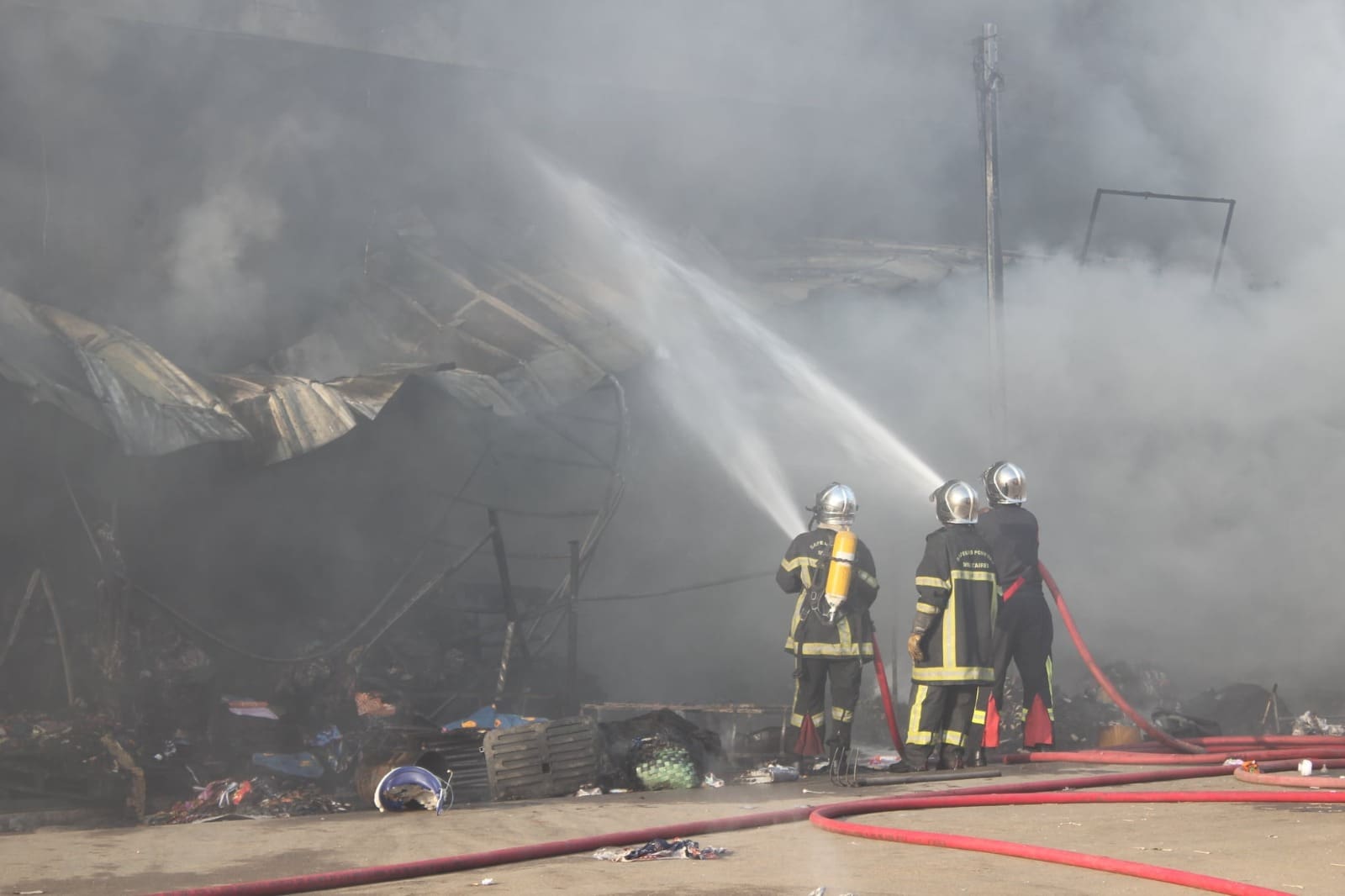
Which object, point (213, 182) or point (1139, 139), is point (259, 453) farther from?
point (1139, 139)

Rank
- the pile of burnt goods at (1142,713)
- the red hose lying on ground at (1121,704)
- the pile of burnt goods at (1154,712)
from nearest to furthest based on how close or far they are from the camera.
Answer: the red hose lying on ground at (1121,704)
the pile of burnt goods at (1154,712)
the pile of burnt goods at (1142,713)

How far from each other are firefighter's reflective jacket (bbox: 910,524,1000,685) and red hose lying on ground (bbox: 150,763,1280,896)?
0.84 meters

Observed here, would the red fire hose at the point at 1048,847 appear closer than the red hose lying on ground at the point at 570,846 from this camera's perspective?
Yes

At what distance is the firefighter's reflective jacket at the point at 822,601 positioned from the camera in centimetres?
716

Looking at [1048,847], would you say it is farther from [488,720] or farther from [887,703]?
[488,720]

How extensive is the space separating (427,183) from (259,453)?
13.9 feet

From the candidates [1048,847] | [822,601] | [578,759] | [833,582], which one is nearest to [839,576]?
[833,582]

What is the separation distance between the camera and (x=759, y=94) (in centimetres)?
1546

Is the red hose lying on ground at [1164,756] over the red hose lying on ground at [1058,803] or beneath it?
over

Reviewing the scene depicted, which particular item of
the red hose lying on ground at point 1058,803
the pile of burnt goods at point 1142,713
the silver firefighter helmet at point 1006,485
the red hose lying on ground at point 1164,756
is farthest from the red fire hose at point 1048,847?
the pile of burnt goods at point 1142,713

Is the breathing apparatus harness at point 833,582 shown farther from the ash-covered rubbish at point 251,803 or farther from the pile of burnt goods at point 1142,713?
the ash-covered rubbish at point 251,803

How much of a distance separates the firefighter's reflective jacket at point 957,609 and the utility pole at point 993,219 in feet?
9.25

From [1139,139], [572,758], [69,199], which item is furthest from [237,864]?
[1139,139]

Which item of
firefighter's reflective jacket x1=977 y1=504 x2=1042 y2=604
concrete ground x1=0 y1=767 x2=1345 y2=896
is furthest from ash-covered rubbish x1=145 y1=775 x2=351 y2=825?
firefighter's reflective jacket x1=977 y1=504 x2=1042 y2=604
